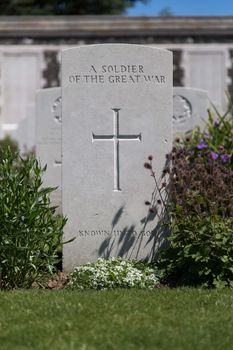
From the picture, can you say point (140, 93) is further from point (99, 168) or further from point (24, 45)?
point (24, 45)

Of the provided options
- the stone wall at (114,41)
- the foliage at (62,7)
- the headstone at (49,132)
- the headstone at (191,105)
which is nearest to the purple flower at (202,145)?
the headstone at (49,132)

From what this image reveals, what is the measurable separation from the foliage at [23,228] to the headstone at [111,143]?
63 cm

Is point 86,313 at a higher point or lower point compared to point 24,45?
lower

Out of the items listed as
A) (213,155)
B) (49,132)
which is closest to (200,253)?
(213,155)

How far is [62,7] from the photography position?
112 ft

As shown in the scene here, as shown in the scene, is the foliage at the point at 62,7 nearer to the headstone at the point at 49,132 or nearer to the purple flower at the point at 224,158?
the headstone at the point at 49,132

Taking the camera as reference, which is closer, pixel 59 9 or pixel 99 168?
pixel 99 168

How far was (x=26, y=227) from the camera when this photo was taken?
5.72 m

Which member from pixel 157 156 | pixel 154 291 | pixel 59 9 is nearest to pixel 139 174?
pixel 157 156

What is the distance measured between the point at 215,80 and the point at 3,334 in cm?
1891

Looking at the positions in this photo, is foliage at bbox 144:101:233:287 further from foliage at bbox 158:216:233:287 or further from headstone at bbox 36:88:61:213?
headstone at bbox 36:88:61:213

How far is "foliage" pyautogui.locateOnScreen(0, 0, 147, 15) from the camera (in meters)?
33.2

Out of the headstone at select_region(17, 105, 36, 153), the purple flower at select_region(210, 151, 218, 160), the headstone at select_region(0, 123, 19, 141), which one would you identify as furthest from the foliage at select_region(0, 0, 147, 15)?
the purple flower at select_region(210, 151, 218, 160)

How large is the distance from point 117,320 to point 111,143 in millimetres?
2513
